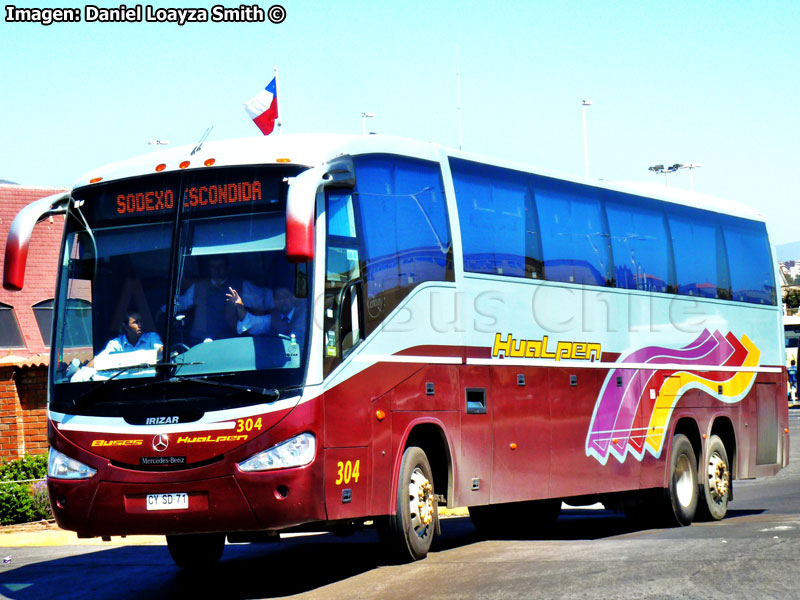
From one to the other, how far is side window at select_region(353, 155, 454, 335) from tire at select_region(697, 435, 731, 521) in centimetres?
670

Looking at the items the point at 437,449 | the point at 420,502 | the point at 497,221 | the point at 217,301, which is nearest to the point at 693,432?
the point at 497,221

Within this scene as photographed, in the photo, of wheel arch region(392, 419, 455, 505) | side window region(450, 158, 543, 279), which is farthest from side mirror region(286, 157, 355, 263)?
side window region(450, 158, 543, 279)

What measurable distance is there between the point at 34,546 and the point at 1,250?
16038 millimetres

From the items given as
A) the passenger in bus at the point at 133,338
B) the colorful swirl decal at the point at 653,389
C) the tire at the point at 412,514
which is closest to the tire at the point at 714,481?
the colorful swirl decal at the point at 653,389

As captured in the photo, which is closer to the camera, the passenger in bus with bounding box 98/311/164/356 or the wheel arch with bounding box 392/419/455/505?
the passenger in bus with bounding box 98/311/164/356

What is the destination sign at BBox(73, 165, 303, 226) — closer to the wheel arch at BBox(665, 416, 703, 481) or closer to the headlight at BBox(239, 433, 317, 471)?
the headlight at BBox(239, 433, 317, 471)

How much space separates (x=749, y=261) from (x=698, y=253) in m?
1.64

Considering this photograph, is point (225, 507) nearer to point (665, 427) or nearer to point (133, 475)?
point (133, 475)

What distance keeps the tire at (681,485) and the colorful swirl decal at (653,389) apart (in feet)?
1.64

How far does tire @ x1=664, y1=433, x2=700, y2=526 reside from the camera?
1595cm

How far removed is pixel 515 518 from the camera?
15711 mm

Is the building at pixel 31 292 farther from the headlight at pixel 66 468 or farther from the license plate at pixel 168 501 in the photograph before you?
the license plate at pixel 168 501

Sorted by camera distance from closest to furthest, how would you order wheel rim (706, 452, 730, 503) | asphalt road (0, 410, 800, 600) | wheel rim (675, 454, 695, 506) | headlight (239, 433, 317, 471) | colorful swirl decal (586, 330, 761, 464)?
asphalt road (0, 410, 800, 600)
headlight (239, 433, 317, 471)
colorful swirl decal (586, 330, 761, 464)
wheel rim (675, 454, 695, 506)
wheel rim (706, 452, 730, 503)

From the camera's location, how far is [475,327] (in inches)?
478
